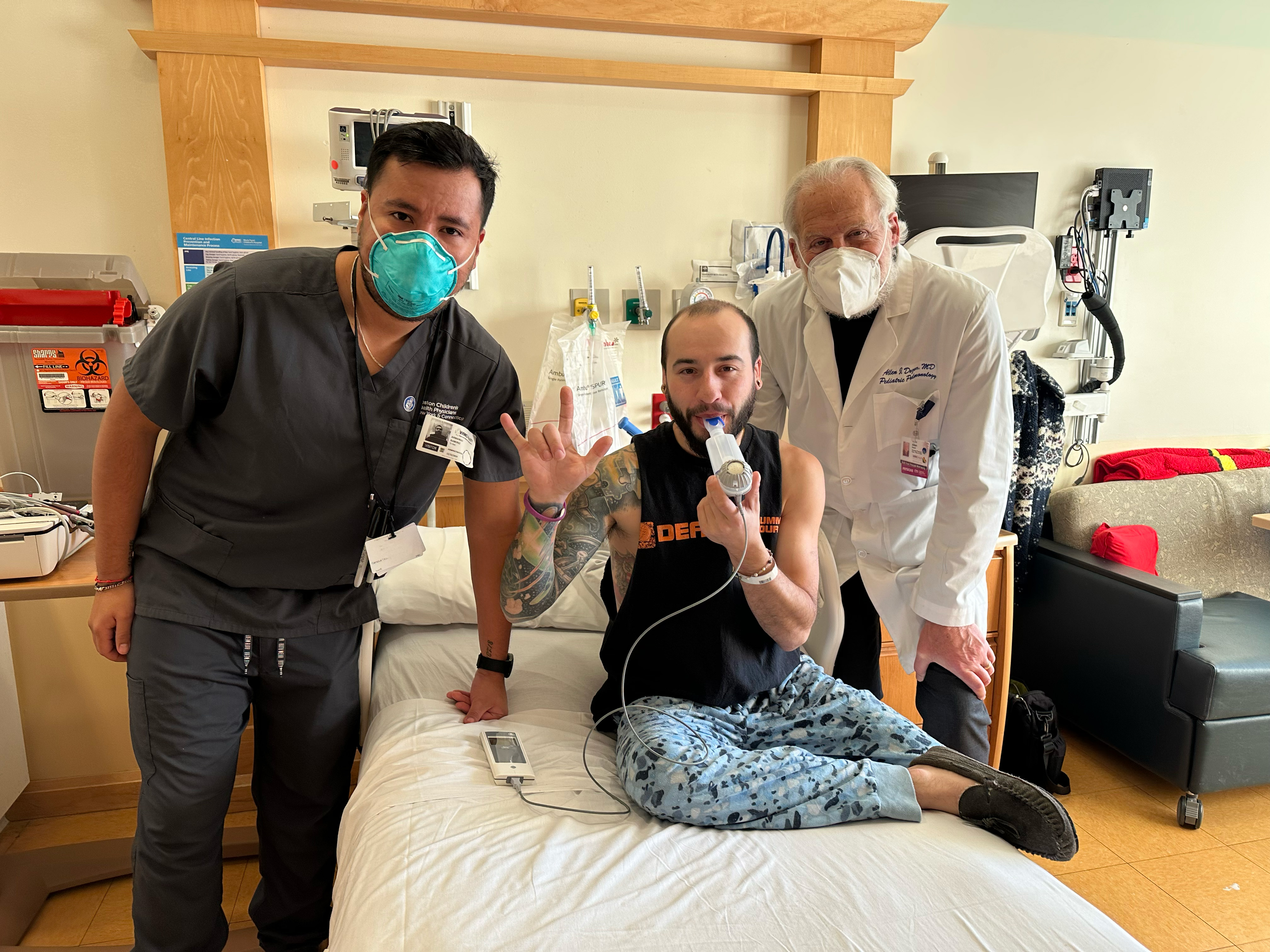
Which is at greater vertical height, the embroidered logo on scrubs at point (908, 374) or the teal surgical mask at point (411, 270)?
the teal surgical mask at point (411, 270)

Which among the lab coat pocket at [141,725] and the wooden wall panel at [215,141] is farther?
the wooden wall panel at [215,141]

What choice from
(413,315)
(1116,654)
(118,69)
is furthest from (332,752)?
(1116,654)

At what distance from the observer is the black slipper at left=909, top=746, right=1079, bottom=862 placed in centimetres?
130

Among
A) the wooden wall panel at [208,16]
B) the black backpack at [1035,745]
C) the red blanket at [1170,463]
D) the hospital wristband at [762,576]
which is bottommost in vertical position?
the black backpack at [1035,745]

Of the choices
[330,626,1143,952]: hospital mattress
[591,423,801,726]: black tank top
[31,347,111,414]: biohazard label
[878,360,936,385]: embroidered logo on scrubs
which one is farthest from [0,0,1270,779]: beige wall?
[330,626,1143,952]: hospital mattress

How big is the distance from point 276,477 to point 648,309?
1659mm

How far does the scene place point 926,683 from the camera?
1872 millimetres

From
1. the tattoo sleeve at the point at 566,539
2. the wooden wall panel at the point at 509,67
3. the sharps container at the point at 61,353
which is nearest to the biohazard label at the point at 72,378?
the sharps container at the point at 61,353

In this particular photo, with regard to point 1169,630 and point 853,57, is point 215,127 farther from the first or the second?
point 1169,630

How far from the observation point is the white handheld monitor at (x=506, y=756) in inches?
57.7

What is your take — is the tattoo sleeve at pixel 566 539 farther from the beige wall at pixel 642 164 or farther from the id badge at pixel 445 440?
the beige wall at pixel 642 164

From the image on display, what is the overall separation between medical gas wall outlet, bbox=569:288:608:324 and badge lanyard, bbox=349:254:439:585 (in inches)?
50.0

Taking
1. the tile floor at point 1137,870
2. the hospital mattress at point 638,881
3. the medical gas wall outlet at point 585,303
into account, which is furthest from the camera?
the medical gas wall outlet at point 585,303

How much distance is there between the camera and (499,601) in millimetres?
1696
